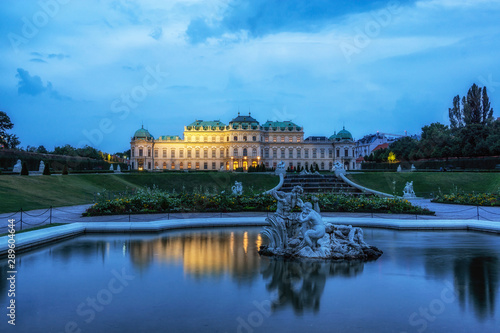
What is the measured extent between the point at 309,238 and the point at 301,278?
1.99 metres

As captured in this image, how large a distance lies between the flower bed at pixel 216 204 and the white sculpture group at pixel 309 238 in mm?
8578

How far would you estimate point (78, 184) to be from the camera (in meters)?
34.2

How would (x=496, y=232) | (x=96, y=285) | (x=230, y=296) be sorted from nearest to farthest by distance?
(x=230, y=296)
(x=96, y=285)
(x=496, y=232)

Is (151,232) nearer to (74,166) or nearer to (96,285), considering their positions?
(96,285)

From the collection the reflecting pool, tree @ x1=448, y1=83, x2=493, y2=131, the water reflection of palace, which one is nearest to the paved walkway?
the water reflection of palace

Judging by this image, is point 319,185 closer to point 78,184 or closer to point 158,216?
point 78,184

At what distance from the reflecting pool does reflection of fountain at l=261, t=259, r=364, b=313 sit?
2 centimetres

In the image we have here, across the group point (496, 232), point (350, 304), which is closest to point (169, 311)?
point (350, 304)

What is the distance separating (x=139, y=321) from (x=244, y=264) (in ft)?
13.0

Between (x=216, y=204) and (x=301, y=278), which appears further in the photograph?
(x=216, y=204)

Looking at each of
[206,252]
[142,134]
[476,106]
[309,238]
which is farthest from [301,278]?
[142,134]

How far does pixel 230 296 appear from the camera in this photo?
7.23 meters

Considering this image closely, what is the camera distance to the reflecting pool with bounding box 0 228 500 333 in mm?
6023

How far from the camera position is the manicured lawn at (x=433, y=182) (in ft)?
117
